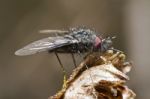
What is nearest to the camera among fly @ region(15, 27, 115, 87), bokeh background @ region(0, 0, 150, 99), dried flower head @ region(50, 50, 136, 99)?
dried flower head @ region(50, 50, 136, 99)

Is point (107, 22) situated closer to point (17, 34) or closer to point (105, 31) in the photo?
point (105, 31)

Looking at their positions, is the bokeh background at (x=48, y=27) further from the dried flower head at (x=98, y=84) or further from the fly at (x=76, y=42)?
the dried flower head at (x=98, y=84)

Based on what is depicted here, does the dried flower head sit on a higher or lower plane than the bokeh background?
higher

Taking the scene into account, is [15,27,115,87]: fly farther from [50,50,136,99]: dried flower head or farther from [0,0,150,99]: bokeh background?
[0,0,150,99]: bokeh background

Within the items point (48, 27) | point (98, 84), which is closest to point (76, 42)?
point (98, 84)

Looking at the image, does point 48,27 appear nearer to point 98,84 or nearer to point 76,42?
point 76,42

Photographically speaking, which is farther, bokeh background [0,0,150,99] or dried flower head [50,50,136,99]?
A: bokeh background [0,0,150,99]

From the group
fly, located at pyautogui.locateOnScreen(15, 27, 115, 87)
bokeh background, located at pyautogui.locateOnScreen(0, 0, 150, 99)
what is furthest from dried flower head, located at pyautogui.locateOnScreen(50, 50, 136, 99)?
bokeh background, located at pyautogui.locateOnScreen(0, 0, 150, 99)

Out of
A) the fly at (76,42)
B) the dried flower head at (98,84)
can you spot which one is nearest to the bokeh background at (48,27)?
the fly at (76,42)

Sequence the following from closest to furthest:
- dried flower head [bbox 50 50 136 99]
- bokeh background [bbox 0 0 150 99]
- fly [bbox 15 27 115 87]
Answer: dried flower head [bbox 50 50 136 99] → fly [bbox 15 27 115 87] → bokeh background [bbox 0 0 150 99]
